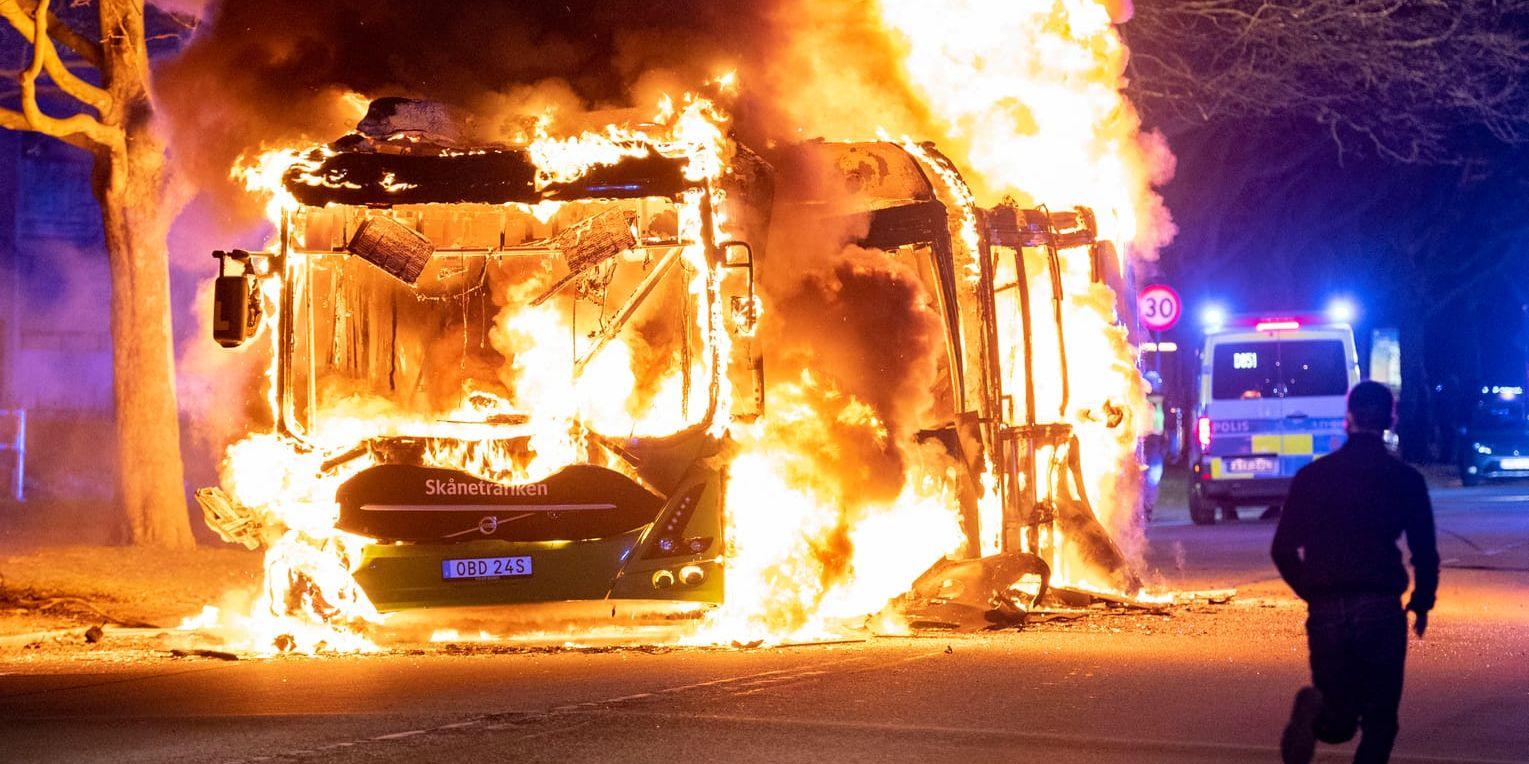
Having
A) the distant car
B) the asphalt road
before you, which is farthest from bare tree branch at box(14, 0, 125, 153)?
the distant car

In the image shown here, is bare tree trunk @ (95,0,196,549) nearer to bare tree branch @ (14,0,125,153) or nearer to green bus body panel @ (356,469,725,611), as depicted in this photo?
bare tree branch @ (14,0,125,153)

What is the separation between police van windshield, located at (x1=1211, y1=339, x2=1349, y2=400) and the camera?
2344 centimetres

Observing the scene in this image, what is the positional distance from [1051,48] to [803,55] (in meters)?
2.50

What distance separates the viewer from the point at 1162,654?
34.3 feet

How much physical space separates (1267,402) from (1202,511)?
68.7 inches

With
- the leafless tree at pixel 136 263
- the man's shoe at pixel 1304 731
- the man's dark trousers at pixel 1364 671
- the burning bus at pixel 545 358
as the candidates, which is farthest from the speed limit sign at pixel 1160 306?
the man's shoe at pixel 1304 731

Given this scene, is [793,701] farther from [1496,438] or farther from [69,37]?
[1496,438]

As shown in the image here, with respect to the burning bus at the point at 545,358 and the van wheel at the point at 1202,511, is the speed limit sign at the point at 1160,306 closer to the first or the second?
the van wheel at the point at 1202,511

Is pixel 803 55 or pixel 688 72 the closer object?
pixel 688 72

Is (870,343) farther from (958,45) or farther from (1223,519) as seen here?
(1223,519)

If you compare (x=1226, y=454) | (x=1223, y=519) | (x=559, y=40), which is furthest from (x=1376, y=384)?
(x=1223, y=519)

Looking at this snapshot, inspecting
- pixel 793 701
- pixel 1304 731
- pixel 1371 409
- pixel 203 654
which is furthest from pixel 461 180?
pixel 1304 731

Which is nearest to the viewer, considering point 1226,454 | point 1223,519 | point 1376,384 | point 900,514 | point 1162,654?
point 1376,384

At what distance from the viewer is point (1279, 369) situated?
2372cm
